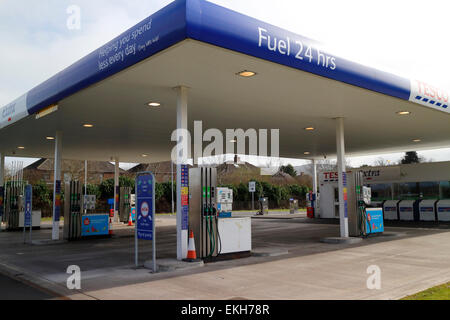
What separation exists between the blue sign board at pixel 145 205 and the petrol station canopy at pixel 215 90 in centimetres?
215

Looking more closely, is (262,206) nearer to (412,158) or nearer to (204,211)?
(412,158)

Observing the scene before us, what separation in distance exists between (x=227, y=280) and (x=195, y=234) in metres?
2.40

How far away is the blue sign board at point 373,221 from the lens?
14.1 metres

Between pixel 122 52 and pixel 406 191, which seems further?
pixel 406 191

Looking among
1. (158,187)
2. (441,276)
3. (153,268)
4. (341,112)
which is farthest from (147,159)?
(441,276)

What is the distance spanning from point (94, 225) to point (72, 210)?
3.77 feet

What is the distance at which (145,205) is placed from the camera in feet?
27.4

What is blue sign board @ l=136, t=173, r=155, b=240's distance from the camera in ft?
26.7

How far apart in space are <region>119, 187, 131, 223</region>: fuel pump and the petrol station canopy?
642cm

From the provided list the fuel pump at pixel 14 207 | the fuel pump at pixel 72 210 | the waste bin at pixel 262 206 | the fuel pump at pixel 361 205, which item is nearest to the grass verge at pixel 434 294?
the fuel pump at pixel 361 205
